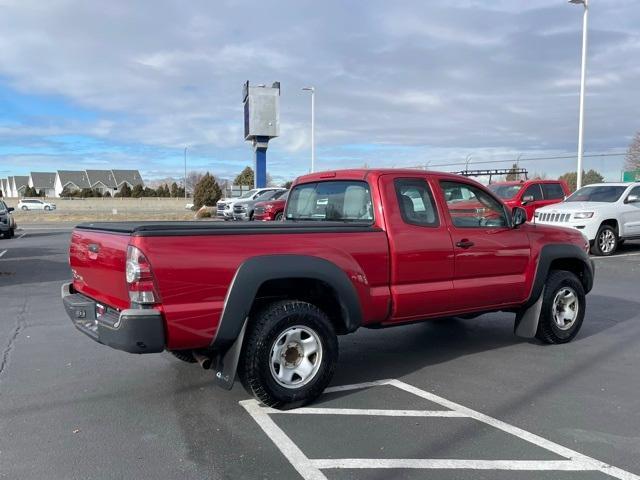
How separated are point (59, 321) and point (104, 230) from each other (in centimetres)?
380

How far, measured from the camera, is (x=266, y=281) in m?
4.35

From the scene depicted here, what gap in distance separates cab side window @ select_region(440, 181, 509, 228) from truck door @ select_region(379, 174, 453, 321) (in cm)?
23

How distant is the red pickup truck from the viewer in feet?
13.1

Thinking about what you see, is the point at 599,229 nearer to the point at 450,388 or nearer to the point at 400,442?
the point at 450,388

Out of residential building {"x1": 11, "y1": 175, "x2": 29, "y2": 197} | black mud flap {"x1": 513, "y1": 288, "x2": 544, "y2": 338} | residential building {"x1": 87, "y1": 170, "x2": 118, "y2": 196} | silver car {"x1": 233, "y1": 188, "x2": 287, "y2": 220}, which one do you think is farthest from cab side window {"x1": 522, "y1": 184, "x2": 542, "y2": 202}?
residential building {"x1": 11, "y1": 175, "x2": 29, "y2": 197}

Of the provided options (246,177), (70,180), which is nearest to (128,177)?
(70,180)

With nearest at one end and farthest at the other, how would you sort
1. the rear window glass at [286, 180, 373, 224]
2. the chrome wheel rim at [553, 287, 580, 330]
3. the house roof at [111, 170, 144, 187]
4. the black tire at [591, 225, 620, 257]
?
the rear window glass at [286, 180, 373, 224], the chrome wheel rim at [553, 287, 580, 330], the black tire at [591, 225, 620, 257], the house roof at [111, 170, 144, 187]

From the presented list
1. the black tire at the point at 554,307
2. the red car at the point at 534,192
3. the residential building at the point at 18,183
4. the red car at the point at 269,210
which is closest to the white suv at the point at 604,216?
the red car at the point at 534,192

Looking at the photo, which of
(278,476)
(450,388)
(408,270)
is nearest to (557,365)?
(450,388)

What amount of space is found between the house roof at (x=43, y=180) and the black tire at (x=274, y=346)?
12987 cm

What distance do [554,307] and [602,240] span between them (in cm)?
927

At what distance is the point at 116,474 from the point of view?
3.49 m

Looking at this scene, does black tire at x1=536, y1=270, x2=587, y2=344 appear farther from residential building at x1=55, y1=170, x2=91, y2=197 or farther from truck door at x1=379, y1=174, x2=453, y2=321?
residential building at x1=55, y1=170, x2=91, y2=197

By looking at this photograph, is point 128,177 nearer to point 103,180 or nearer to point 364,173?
point 103,180
